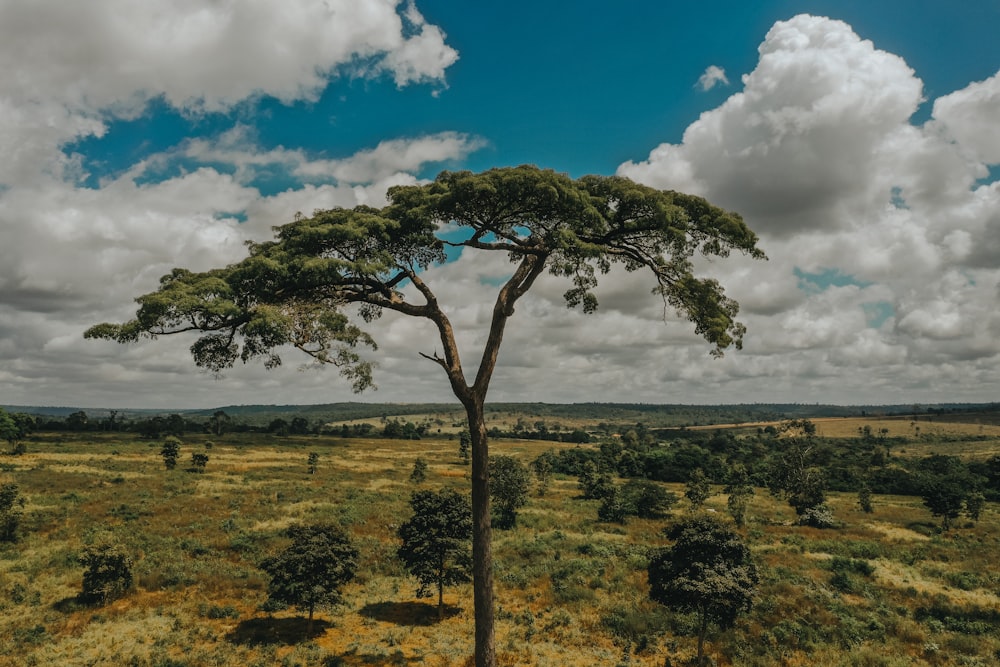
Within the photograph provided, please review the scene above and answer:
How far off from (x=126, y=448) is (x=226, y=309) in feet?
322

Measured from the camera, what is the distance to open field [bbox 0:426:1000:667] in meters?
20.5

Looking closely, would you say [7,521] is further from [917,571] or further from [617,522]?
[917,571]

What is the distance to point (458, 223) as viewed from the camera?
518 inches

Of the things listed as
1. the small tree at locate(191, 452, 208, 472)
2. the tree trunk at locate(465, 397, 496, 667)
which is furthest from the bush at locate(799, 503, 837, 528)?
the small tree at locate(191, 452, 208, 472)

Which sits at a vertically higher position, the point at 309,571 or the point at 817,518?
the point at 309,571

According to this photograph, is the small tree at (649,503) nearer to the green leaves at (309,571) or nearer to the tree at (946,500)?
the tree at (946,500)

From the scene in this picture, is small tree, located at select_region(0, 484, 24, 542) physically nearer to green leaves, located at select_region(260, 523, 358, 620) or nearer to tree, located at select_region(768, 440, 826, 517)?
green leaves, located at select_region(260, 523, 358, 620)

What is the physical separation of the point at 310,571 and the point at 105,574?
11.3 m

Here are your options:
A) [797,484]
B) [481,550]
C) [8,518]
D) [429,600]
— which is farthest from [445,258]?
[797,484]

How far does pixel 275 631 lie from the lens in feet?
72.7

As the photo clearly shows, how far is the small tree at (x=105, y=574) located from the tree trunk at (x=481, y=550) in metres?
21.8

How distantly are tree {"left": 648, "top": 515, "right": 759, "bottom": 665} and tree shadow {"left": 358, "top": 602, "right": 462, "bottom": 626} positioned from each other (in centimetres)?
1065

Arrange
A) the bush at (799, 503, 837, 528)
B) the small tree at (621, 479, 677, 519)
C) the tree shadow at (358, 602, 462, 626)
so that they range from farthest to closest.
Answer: the small tree at (621, 479, 677, 519) → the bush at (799, 503, 837, 528) → the tree shadow at (358, 602, 462, 626)

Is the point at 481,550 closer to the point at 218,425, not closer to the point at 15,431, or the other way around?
the point at 15,431
